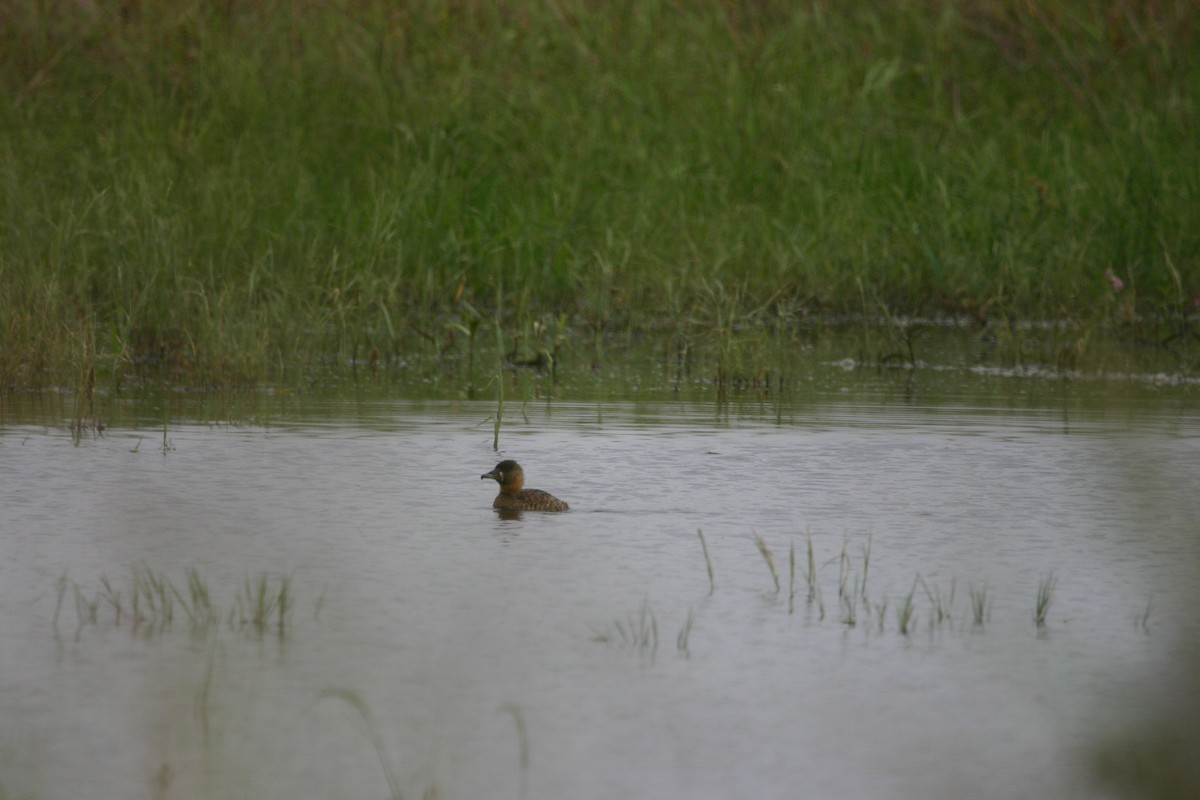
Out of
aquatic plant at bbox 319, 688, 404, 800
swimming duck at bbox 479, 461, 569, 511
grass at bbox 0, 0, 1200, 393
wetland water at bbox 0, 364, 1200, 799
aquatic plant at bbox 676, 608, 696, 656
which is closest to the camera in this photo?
aquatic plant at bbox 319, 688, 404, 800

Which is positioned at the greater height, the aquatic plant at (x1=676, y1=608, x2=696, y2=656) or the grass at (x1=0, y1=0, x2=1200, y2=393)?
the grass at (x1=0, y1=0, x2=1200, y2=393)

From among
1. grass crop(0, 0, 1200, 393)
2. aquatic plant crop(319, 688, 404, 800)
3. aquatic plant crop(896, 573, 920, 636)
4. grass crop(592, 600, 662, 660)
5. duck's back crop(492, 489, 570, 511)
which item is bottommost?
aquatic plant crop(319, 688, 404, 800)

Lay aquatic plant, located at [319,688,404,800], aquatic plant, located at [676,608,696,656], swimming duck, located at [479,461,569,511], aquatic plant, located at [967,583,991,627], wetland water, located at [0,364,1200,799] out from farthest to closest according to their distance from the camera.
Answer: swimming duck, located at [479,461,569,511], aquatic plant, located at [967,583,991,627], aquatic plant, located at [676,608,696,656], wetland water, located at [0,364,1200,799], aquatic plant, located at [319,688,404,800]

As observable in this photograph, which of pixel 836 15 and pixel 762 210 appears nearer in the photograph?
pixel 762 210

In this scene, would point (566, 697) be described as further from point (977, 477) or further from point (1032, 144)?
point (1032, 144)

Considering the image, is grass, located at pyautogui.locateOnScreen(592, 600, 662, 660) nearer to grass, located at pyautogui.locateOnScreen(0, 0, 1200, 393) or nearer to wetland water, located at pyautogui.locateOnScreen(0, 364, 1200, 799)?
wetland water, located at pyautogui.locateOnScreen(0, 364, 1200, 799)

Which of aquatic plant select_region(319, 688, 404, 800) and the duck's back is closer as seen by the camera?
aquatic plant select_region(319, 688, 404, 800)

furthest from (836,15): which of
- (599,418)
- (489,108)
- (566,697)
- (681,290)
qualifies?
(566,697)

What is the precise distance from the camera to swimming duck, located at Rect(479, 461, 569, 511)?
5.30 metres

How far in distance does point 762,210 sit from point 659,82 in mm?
1971

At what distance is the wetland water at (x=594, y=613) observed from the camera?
10.00 feet

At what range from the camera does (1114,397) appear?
7.95 meters

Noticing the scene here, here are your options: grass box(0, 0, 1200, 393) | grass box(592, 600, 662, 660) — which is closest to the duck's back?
grass box(592, 600, 662, 660)

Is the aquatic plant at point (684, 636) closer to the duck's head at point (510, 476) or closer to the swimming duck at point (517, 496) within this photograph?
the swimming duck at point (517, 496)
